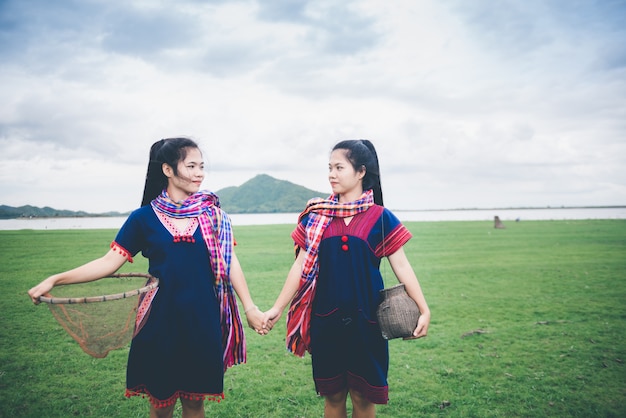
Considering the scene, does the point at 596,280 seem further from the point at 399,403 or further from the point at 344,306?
the point at 344,306

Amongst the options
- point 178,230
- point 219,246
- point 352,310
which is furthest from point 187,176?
point 352,310

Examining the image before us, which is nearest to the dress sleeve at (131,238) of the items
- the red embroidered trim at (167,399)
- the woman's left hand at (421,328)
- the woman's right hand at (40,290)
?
the woman's right hand at (40,290)

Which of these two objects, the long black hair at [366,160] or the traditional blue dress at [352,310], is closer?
the traditional blue dress at [352,310]

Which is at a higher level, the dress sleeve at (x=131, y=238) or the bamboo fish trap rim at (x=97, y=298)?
the dress sleeve at (x=131, y=238)

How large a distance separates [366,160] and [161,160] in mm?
1512

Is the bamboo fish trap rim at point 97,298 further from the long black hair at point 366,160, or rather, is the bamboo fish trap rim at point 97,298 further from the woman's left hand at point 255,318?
the long black hair at point 366,160

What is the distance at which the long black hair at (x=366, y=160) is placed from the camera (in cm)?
296

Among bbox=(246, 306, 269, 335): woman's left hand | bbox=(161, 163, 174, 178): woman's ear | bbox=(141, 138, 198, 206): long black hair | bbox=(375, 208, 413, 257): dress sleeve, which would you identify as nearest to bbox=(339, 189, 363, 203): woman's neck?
bbox=(375, 208, 413, 257): dress sleeve

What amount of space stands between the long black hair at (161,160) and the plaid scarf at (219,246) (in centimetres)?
13

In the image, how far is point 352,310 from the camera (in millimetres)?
2811

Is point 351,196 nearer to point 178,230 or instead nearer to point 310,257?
point 310,257

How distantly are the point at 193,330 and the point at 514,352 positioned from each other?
497 centimetres

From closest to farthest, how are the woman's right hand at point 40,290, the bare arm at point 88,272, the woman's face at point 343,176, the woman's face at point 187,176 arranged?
the woman's right hand at point 40,290 < the bare arm at point 88,272 < the woman's face at point 187,176 < the woman's face at point 343,176

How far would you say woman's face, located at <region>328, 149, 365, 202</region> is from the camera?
295cm
